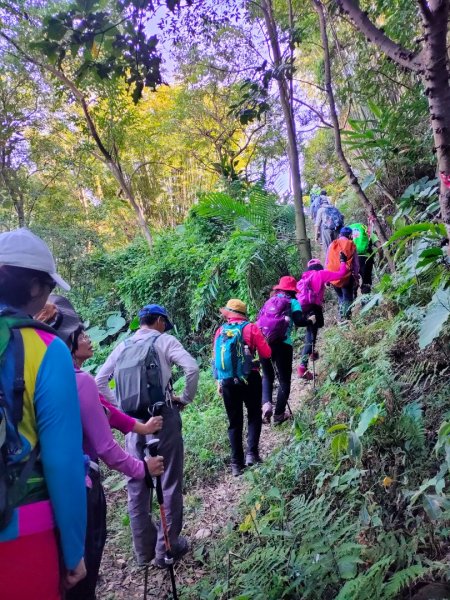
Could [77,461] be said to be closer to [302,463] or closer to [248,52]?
[302,463]

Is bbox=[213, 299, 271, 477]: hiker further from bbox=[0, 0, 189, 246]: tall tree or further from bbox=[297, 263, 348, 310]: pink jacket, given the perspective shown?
bbox=[0, 0, 189, 246]: tall tree

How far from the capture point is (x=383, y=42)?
174 cm

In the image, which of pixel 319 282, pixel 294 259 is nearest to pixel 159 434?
pixel 319 282

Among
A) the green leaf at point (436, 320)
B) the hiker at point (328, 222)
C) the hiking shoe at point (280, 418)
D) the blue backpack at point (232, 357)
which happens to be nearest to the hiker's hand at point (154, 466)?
the green leaf at point (436, 320)

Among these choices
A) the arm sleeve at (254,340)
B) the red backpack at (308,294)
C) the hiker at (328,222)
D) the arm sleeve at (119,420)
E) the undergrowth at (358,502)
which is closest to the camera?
the undergrowth at (358,502)

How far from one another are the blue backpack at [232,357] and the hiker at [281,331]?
77 cm

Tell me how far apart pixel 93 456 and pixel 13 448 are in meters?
0.85

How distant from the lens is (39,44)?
79.0 inches

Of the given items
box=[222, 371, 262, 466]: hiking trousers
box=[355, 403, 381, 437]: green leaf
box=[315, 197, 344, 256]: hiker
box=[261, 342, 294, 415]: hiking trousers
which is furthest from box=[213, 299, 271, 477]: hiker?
box=[315, 197, 344, 256]: hiker

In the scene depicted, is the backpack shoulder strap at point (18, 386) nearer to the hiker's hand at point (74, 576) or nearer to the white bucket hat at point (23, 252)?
the white bucket hat at point (23, 252)

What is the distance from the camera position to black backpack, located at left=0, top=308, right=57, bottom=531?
128cm

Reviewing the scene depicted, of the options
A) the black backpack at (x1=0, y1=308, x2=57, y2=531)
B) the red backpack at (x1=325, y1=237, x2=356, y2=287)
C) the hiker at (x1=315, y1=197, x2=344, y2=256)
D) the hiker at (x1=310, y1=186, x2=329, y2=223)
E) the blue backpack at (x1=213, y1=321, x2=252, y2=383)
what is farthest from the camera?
the hiker at (x1=310, y1=186, x2=329, y2=223)

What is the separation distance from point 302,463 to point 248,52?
12.9 m

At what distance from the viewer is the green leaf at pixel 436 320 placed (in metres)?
2.29
